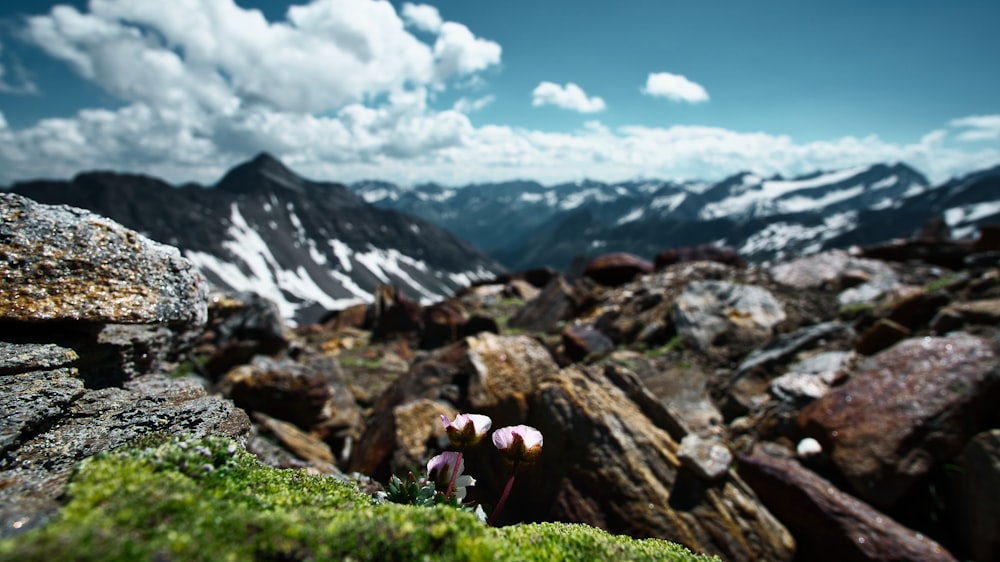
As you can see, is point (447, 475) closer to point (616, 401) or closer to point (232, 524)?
point (232, 524)

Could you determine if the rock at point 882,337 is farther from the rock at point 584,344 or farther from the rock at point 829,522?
the rock at point 584,344

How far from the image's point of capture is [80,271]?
373 centimetres

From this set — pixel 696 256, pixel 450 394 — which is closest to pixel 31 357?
pixel 450 394

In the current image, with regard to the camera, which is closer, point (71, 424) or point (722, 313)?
point (71, 424)

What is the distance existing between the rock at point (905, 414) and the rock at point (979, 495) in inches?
11.4

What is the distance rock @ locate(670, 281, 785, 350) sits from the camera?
1330 cm

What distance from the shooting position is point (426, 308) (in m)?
20.9

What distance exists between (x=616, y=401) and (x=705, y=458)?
1301 millimetres

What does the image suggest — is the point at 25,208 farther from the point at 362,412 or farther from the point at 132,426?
the point at 362,412

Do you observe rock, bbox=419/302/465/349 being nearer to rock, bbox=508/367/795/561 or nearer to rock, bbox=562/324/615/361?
rock, bbox=562/324/615/361

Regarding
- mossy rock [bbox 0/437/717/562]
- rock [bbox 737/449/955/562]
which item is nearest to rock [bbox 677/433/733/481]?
rock [bbox 737/449/955/562]

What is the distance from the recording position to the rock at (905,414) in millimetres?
6775

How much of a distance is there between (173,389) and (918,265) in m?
22.7

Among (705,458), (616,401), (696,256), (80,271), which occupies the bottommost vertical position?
(705,458)
